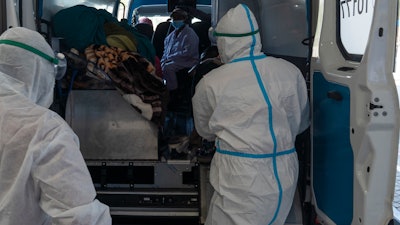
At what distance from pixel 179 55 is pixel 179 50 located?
0.07 metres

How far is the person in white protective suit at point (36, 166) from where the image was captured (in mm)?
1553

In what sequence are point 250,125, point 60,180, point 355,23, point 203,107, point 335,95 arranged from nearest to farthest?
1. point 60,180
2. point 335,95
3. point 355,23
4. point 250,125
5. point 203,107

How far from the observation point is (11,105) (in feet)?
5.26

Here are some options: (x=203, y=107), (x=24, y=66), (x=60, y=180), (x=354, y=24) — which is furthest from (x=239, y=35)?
(x=60, y=180)

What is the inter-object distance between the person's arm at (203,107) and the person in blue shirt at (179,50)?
1.61 metres

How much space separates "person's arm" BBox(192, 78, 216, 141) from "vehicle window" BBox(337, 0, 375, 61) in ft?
2.71

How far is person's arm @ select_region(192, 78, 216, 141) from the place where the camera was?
2543 mm

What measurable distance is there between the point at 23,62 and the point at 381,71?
4.95 ft

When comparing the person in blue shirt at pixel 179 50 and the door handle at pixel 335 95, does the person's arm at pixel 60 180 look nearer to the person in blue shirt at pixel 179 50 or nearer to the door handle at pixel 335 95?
the door handle at pixel 335 95

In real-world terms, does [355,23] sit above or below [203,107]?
A: above

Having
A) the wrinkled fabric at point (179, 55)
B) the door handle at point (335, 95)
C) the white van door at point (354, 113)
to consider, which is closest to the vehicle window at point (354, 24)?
the white van door at point (354, 113)

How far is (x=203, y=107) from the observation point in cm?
262

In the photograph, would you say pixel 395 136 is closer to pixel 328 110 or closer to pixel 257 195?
pixel 328 110

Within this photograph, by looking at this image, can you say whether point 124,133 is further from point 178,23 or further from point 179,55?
point 178,23
